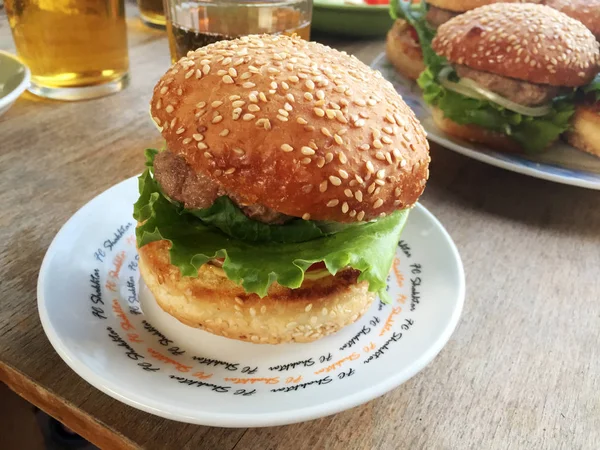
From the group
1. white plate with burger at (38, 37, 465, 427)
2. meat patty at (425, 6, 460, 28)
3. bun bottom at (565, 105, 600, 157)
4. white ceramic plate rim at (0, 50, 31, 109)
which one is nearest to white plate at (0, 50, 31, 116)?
white ceramic plate rim at (0, 50, 31, 109)

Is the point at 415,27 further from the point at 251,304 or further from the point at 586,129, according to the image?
the point at 251,304

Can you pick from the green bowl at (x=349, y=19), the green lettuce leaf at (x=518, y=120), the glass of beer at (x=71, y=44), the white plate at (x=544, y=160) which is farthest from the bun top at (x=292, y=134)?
the green bowl at (x=349, y=19)

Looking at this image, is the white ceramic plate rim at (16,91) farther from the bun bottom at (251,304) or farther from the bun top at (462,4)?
the bun top at (462,4)

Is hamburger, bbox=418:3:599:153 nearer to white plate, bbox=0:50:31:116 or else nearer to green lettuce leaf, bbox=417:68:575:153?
green lettuce leaf, bbox=417:68:575:153

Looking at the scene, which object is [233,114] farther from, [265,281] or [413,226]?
[413,226]

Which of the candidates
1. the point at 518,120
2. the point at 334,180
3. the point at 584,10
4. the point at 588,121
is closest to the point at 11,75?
the point at 334,180

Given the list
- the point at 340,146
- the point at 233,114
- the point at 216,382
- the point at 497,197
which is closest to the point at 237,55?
the point at 233,114

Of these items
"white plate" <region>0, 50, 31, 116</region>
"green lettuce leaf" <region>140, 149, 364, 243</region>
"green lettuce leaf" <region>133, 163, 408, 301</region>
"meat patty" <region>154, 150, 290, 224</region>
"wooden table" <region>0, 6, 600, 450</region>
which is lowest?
"wooden table" <region>0, 6, 600, 450</region>
